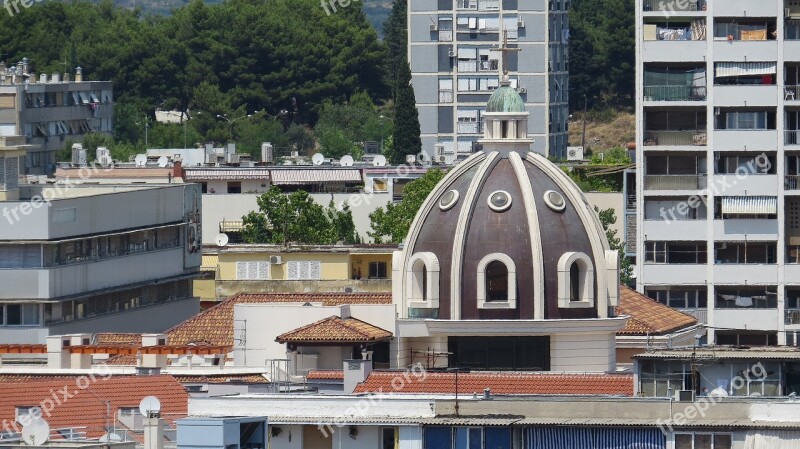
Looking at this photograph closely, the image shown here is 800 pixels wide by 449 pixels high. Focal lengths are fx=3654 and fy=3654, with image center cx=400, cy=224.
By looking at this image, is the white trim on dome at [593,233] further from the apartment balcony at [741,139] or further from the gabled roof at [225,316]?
the apartment balcony at [741,139]

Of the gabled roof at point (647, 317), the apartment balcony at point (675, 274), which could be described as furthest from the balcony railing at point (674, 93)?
the gabled roof at point (647, 317)

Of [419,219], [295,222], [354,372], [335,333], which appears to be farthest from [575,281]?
[295,222]

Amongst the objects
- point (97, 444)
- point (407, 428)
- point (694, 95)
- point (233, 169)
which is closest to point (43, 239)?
point (694, 95)

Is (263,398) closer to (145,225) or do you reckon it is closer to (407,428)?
(407,428)

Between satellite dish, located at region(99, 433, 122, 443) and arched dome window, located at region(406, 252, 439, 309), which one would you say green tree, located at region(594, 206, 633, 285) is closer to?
arched dome window, located at region(406, 252, 439, 309)

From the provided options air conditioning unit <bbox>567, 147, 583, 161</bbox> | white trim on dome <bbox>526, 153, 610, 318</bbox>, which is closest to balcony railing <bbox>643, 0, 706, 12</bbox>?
white trim on dome <bbox>526, 153, 610, 318</bbox>

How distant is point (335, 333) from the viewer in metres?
98.0

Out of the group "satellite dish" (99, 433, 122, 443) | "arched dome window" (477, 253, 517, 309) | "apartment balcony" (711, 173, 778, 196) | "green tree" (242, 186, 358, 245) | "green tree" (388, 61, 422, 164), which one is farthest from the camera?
"green tree" (388, 61, 422, 164)

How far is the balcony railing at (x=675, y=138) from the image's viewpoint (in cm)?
13225

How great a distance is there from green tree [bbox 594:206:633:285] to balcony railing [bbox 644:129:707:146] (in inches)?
158

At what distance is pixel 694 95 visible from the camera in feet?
433

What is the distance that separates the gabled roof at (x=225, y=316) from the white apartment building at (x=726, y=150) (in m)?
23.8

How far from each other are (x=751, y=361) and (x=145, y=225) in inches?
1788

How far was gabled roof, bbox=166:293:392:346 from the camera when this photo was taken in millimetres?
107062
